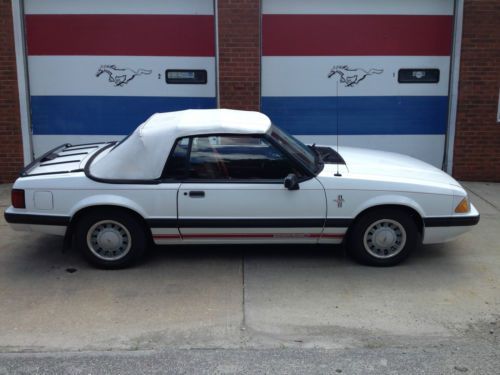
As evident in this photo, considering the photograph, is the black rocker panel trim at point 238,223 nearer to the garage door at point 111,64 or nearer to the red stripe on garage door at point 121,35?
the garage door at point 111,64

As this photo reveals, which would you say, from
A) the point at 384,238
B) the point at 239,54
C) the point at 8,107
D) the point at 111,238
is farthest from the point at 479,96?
the point at 8,107

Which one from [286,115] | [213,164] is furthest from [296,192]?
[286,115]

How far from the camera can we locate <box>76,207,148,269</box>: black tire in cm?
571

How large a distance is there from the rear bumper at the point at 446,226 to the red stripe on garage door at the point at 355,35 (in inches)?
152

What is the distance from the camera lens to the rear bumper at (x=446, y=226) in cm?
574

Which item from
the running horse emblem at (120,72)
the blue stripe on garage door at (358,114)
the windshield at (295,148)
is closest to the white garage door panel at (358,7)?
the blue stripe on garage door at (358,114)

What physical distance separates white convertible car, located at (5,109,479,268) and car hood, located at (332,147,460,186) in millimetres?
49

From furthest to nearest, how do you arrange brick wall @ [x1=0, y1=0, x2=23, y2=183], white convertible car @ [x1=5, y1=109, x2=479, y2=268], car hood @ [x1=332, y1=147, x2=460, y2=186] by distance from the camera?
1. brick wall @ [x1=0, y1=0, x2=23, y2=183]
2. car hood @ [x1=332, y1=147, x2=460, y2=186]
3. white convertible car @ [x1=5, y1=109, x2=479, y2=268]

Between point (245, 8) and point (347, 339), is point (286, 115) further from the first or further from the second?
point (347, 339)

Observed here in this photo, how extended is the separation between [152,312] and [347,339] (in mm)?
1599

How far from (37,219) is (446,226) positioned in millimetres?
3848

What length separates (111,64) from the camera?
8.95 metres

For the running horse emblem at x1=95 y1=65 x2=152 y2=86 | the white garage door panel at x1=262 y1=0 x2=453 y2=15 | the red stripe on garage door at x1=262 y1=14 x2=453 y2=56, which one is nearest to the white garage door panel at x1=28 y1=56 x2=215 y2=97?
the running horse emblem at x1=95 y1=65 x2=152 y2=86

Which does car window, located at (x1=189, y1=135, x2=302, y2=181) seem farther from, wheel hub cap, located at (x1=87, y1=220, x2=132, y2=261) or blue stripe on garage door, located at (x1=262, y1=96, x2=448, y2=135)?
blue stripe on garage door, located at (x1=262, y1=96, x2=448, y2=135)
